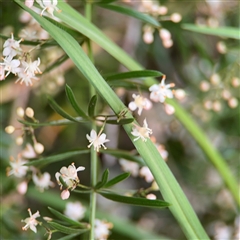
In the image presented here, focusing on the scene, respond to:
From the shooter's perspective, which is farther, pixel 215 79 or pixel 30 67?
pixel 215 79

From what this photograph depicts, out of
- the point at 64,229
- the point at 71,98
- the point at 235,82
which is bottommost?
the point at 64,229

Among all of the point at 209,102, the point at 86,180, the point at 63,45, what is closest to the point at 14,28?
the point at 63,45

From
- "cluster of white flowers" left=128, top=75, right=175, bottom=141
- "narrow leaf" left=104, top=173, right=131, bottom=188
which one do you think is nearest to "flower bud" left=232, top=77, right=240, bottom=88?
"cluster of white flowers" left=128, top=75, right=175, bottom=141

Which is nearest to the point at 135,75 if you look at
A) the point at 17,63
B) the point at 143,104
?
the point at 143,104

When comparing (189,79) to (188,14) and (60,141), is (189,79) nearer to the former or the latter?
(188,14)

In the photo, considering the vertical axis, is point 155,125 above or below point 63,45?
above

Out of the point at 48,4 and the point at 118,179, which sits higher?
the point at 48,4

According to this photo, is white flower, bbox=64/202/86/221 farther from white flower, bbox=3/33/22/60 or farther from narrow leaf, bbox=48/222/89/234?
white flower, bbox=3/33/22/60

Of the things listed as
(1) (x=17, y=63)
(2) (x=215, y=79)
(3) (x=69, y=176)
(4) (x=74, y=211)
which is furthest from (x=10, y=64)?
(2) (x=215, y=79)

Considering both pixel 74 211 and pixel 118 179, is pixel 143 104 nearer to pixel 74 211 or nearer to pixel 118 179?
pixel 118 179

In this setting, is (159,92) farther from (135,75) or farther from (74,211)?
(74,211)

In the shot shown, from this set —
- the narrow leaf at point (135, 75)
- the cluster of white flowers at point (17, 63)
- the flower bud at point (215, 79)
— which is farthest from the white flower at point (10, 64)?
the flower bud at point (215, 79)
